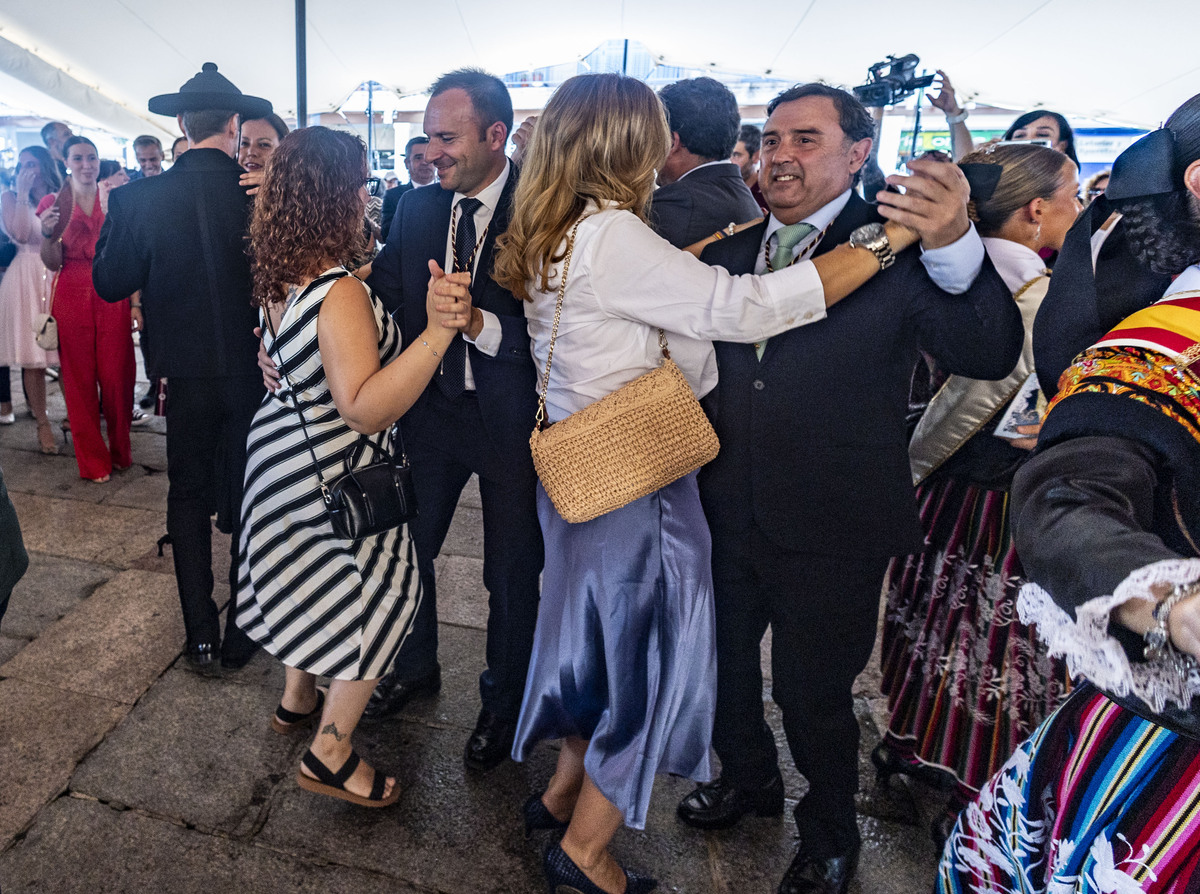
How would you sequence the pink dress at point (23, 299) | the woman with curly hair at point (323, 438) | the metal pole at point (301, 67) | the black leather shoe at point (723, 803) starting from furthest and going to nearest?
the pink dress at point (23, 299) < the metal pole at point (301, 67) < the black leather shoe at point (723, 803) < the woman with curly hair at point (323, 438)

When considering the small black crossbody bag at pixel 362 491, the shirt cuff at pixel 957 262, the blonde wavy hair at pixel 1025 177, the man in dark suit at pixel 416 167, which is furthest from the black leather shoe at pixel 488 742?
the man in dark suit at pixel 416 167

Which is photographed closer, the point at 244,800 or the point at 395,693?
the point at 244,800

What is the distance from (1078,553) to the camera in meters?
0.68

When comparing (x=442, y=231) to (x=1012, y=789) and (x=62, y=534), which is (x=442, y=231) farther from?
(x=62, y=534)

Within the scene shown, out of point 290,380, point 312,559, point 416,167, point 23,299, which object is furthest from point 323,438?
point 23,299

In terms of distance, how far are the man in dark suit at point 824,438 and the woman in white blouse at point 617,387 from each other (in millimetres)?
109

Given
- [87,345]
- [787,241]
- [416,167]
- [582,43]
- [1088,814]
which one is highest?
[582,43]

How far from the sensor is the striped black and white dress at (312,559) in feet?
6.48

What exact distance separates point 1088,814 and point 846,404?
94 cm

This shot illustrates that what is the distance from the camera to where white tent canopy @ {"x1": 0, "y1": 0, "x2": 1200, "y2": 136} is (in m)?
6.28

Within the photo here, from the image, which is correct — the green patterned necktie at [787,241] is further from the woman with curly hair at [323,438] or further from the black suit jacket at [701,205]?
the woman with curly hair at [323,438]

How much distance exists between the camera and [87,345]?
450 centimetres

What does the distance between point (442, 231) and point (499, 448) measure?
2.22ft

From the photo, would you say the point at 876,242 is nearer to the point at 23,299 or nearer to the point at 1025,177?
the point at 1025,177
